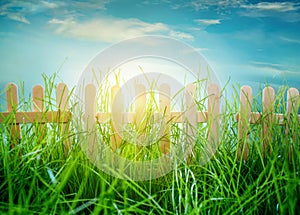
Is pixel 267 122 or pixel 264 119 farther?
pixel 264 119

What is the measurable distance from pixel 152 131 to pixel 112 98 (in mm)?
573

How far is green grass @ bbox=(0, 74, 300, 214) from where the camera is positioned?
4.64 ft

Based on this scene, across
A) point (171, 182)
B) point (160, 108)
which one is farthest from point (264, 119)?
point (171, 182)

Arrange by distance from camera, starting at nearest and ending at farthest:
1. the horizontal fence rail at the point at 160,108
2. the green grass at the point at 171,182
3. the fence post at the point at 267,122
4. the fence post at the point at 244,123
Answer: the green grass at the point at 171,182 → the fence post at the point at 267,122 → the fence post at the point at 244,123 → the horizontal fence rail at the point at 160,108

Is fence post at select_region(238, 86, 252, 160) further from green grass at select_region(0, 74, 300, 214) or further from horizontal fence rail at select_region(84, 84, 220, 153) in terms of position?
horizontal fence rail at select_region(84, 84, 220, 153)

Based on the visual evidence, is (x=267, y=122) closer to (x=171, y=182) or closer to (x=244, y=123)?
(x=244, y=123)

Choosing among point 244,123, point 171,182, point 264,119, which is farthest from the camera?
point 244,123

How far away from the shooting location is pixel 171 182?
1.97 meters

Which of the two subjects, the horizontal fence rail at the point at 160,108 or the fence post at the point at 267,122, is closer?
the fence post at the point at 267,122

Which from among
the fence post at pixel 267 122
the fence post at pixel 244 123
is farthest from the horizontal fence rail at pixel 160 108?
the fence post at pixel 267 122

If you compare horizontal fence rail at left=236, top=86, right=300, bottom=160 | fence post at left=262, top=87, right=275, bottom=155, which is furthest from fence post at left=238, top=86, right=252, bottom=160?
fence post at left=262, top=87, right=275, bottom=155

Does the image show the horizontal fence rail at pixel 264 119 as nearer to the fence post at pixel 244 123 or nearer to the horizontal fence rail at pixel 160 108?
the fence post at pixel 244 123

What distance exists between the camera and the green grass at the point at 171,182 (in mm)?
1415

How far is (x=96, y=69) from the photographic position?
2580mm
